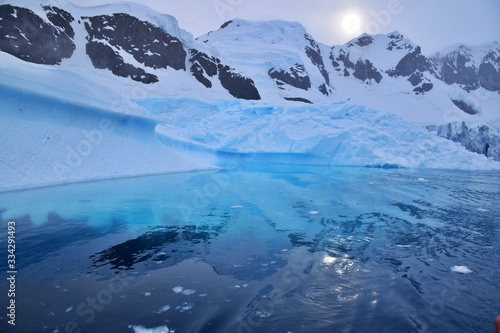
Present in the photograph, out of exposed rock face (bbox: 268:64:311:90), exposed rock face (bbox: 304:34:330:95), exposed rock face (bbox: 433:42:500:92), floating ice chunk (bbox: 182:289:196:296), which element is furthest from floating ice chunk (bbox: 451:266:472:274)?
exposed rock face (bbox: 433:42:500:92)

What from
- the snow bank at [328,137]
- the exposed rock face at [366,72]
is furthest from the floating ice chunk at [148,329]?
the exposed rock face at [366,72]

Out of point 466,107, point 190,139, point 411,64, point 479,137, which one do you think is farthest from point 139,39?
point 466,107

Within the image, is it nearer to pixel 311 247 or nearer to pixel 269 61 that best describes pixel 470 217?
pixel 311 247

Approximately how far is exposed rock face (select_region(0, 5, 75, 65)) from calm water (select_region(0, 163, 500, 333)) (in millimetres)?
34436

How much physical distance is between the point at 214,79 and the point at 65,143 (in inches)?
1511

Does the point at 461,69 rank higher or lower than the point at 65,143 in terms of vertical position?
higher

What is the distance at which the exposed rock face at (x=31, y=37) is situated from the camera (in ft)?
104

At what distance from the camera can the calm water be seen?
7.14 ft

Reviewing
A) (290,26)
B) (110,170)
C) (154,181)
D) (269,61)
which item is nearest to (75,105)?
(110,170)

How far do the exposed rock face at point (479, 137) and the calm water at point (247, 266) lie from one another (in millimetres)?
20417

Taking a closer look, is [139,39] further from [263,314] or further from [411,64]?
[411,64]

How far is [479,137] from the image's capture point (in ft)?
73.8

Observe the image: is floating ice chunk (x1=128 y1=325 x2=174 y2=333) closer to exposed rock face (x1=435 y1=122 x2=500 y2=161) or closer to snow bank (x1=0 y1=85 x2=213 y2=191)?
snow bank (x1=0 y1=85 x2=213 y2=191)

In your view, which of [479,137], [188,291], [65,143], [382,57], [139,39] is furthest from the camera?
[382,57]
